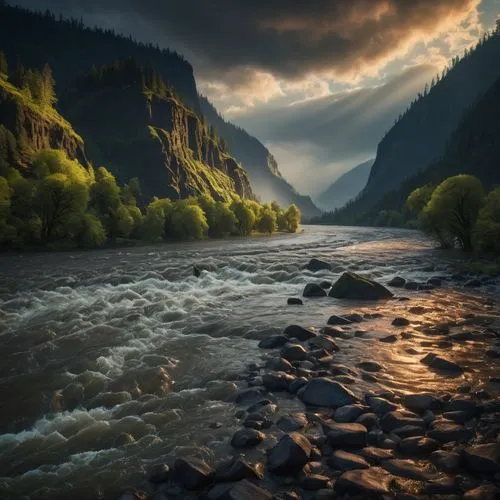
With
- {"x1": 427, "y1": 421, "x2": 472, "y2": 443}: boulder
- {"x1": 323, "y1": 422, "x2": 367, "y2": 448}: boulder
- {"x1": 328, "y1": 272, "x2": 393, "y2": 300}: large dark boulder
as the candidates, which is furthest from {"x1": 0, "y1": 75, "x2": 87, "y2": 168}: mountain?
{"x1": 427, "y1": 421, "x2": 472, "y2": 443}: boulder

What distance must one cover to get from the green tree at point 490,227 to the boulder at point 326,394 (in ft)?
120

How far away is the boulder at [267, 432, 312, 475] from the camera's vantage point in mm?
7195

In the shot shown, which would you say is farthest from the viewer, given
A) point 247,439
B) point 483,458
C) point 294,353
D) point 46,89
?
point 46,89

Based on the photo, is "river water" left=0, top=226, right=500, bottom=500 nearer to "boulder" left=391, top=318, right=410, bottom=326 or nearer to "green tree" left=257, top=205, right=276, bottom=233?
"boulder" left=391, top=318, right=410, bottom=326

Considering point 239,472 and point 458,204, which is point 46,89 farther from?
point 239,472

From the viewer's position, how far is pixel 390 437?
8156 millimetres

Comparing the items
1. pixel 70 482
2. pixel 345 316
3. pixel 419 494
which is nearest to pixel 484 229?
pixel 345 316

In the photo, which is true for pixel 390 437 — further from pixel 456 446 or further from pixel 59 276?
pixel 59 276

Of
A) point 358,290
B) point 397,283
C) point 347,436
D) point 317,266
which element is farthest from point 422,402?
point 317,266

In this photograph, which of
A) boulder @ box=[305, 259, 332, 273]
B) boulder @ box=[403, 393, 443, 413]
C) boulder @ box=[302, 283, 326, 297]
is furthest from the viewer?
boulder @ box=[305, 259, 332, 273]

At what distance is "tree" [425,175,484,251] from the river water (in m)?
21.6

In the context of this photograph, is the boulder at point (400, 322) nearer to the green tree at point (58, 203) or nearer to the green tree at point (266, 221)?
the green tree at point (58, 203)

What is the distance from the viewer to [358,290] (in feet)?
83.1

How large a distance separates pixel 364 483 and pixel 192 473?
3.46 m
